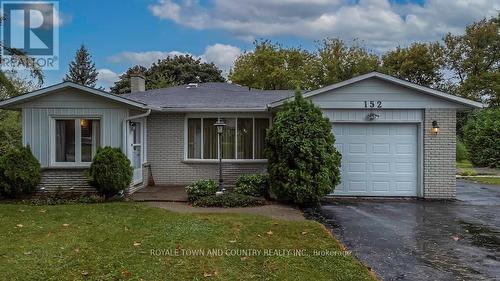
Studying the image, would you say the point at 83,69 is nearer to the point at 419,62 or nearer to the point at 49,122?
the point at 419,62

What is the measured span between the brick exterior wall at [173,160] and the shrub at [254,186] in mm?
1891

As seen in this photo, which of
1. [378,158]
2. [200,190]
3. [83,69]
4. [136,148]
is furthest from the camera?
[83,69]

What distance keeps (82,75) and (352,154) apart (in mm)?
48181

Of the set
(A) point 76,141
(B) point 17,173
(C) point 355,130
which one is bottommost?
(B) point 17,173

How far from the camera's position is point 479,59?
32.4 meters

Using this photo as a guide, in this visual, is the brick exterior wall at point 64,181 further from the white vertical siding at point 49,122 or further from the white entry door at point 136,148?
the white entry door at point 136,148

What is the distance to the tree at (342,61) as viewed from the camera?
111ft

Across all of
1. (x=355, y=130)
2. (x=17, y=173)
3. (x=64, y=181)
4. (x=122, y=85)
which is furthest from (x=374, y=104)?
(x=122, y=85)

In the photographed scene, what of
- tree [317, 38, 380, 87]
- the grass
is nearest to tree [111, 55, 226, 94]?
tree [317, 38, 380, 87]

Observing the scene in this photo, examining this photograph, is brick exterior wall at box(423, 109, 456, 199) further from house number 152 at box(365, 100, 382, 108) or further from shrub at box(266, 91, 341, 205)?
shrub at box(266, 91, 341, 205)

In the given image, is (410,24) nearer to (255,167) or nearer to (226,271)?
(255,167)

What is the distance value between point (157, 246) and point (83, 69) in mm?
51569

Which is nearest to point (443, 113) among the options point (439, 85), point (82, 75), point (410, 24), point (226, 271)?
point (226, 271)

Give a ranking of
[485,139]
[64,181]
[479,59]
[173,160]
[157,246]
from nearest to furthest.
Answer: [157,246] → [64,181] → [173,160] → [485,139] → [479,59]
